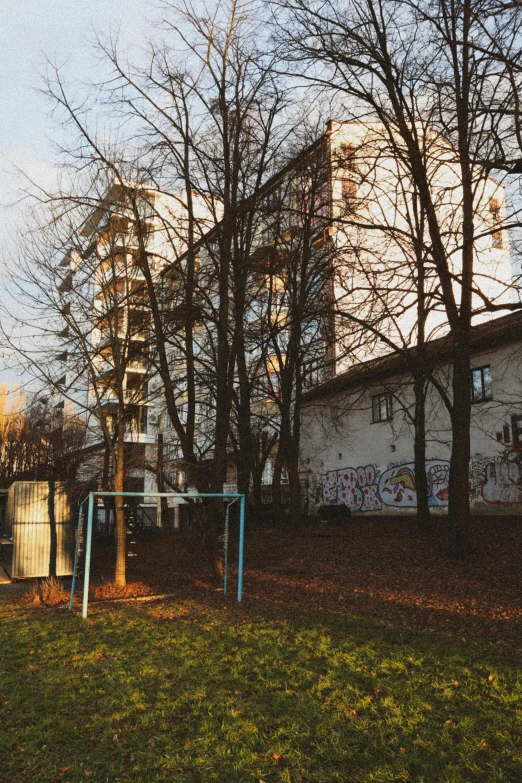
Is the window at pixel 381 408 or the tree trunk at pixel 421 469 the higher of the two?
the window at pixel 381 408

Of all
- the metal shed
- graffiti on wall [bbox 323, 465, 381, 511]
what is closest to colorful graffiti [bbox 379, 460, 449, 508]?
graffiti on wall [bbox 323, 465, 381, 511]

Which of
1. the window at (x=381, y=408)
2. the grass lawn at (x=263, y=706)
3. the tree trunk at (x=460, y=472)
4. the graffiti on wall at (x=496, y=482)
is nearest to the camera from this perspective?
the grass lawn at (x=263, y=706)

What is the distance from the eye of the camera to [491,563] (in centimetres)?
1328

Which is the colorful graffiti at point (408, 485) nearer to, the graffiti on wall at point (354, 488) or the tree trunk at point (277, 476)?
the graffiti on wall at point (354, 488)

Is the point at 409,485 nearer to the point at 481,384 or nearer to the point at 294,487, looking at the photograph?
the point at 481,384

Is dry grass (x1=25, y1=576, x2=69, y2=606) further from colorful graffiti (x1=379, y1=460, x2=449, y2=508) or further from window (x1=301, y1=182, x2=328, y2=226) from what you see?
colorful graffiti (x1=379, y1=460, x2=449, y2=508)

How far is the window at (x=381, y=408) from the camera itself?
83.7ft

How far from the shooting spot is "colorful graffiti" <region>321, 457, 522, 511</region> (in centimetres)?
2028

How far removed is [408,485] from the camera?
24047 mm

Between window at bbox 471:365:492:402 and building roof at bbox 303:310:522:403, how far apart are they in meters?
0.72

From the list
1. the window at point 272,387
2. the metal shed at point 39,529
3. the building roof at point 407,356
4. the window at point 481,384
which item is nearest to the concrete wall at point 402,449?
the window at point 481,384

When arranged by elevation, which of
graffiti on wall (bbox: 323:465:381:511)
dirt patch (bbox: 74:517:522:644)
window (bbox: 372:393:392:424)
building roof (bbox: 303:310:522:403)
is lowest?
dirt patch (bbox: 74:517:522:644)

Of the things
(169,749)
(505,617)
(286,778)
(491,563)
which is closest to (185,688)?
(169,749)

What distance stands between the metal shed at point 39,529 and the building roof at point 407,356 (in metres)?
8.69
